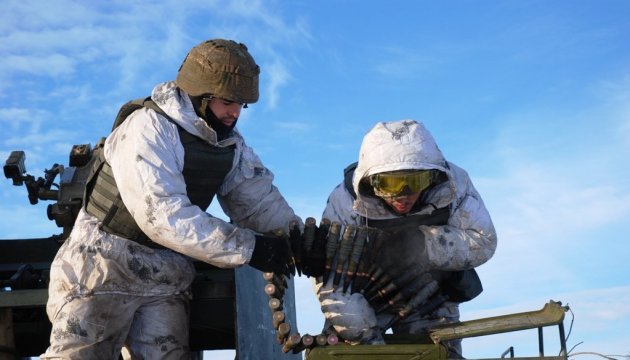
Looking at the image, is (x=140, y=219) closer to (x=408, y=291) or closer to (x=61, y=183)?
(x=408, y=291)

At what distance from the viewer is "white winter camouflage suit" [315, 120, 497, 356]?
5.08m

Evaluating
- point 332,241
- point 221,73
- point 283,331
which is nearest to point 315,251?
point 332,241

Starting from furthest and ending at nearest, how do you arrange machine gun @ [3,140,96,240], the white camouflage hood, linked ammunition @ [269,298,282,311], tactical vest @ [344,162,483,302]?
machine gun @ [3,140,96,240] < tactical vest @ [344,162,483,302] < the white camouflage hood < linked ammunition @ [269,298,282,311]

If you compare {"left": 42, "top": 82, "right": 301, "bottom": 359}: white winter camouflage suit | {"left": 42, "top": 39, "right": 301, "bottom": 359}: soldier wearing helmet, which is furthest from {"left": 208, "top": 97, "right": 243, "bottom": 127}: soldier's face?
{"left": 42, "top": 82, "right": 301, "bottom": 359}: white winter camouflage suit

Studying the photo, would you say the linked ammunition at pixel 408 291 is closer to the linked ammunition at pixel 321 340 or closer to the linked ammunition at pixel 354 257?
the linked ammunition at pixel 354 257

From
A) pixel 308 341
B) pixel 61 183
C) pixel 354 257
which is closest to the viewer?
pixel 308 341

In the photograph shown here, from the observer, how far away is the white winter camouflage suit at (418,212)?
508cm

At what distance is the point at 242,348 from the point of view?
18.7 ft

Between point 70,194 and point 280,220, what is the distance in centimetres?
189

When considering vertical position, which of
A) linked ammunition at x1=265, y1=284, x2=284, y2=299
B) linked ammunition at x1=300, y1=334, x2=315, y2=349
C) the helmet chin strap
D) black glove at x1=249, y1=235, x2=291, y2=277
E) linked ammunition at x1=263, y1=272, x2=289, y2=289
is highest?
the helmet chin strap

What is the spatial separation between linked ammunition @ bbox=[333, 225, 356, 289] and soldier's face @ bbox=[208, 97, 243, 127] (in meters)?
0.95

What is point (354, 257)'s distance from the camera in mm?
5156

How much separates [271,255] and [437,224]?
1.11 meters

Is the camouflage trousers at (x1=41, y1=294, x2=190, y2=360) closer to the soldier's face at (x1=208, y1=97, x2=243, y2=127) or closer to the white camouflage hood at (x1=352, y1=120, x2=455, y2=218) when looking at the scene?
the soldier's face at (x1=208, y1=97, x2=243, y2=127)
